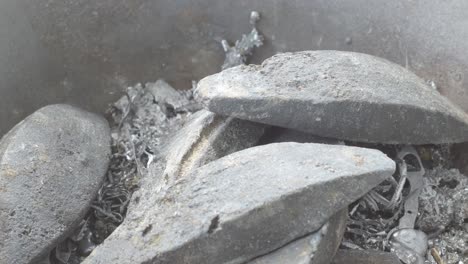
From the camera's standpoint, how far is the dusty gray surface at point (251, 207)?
1.17 m

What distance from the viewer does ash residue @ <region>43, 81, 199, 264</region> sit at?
1.63 m

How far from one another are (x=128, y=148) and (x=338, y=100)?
30.2 inches

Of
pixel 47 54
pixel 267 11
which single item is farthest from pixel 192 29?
pixel 47 54

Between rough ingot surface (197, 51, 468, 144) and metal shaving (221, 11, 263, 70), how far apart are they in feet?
1.29

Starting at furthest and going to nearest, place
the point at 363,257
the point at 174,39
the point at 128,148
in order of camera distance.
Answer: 1. the point at 174,39
2. the point at 128,148
3. the point at 363,257

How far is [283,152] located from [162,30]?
34.8 inches

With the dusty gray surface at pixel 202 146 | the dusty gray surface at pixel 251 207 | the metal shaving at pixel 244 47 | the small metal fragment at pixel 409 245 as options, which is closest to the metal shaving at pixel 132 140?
the metal shaving at pixel 244 47

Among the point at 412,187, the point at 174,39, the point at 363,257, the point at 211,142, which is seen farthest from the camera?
the point at 174,39

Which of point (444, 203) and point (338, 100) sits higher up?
point (338, 100)

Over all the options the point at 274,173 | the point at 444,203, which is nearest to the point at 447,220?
the point at 444,203

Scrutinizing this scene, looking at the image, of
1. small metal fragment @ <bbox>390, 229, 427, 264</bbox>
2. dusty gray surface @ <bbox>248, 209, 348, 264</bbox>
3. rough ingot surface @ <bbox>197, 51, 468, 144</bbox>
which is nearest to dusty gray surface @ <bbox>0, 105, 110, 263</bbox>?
rough ingot surface @ <bbox>197, 51, 468, 144</bbox>

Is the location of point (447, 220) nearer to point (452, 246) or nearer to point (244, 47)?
point (452, 246)

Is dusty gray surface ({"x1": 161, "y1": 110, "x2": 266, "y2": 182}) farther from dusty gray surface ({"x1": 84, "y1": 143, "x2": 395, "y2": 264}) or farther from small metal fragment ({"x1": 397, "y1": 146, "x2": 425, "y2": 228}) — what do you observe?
small metal fragment ({"x1": 397, "y1": 146, "x2": 425, "y2": 228})

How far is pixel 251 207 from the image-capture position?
117cm
